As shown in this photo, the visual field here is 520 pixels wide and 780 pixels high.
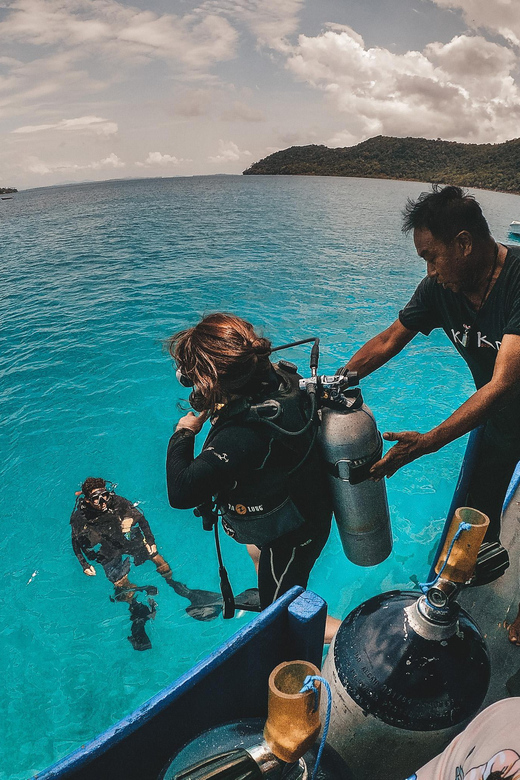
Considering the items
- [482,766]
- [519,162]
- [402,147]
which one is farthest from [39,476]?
[402,147]

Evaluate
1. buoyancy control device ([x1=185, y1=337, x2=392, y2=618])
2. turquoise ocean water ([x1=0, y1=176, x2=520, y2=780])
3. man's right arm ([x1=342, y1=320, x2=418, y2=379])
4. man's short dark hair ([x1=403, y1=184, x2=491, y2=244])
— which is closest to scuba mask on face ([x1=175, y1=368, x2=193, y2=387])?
buoyancy control device ([x1=185, y1=337, x2=392, y2=618])

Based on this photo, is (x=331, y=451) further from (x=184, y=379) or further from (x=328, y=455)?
(x=184, y=379)

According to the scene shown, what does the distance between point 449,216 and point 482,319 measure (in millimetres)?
660

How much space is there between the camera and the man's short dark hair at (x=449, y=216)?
2.48 m

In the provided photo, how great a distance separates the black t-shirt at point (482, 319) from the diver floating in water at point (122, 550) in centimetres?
353

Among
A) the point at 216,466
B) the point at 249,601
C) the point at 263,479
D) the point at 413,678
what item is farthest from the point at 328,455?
the point at 249,601

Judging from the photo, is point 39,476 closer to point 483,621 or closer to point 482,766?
point 483,621

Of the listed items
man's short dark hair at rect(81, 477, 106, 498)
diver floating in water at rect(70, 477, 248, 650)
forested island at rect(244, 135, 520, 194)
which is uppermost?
forested island at rect(244, 135, 520, 194)

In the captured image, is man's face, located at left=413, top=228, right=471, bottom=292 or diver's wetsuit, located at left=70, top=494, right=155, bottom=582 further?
diver's wetsuit, located at left=70, top=494, right=155, bottom=582

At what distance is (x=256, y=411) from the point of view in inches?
85.3

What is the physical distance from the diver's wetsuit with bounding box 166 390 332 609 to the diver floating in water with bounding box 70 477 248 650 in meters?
2.33

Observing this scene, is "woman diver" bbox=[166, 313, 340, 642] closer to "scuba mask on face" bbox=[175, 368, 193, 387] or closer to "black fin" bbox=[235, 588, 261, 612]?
"scuba mask on face" bbox=[175, 368, 193, 387]

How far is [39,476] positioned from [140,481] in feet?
5.76

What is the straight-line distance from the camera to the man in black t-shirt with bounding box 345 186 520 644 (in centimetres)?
234
